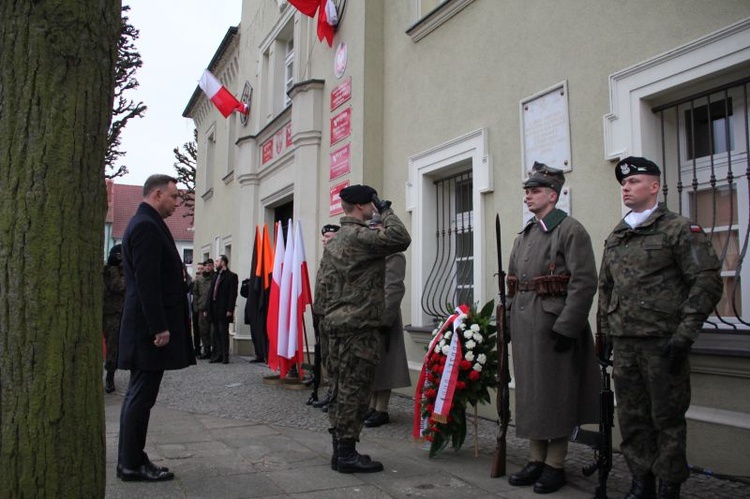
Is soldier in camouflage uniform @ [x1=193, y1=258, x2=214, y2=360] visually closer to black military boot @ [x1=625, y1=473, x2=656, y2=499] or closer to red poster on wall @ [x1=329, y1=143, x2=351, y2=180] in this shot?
red poster on wall @ [x1=329, y1=143, x2=351, y2=180]

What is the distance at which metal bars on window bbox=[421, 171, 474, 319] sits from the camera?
7060 millimetres

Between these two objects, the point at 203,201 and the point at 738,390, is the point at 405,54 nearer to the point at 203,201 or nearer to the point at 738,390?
the point at 738,390

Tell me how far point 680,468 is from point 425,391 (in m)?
1.84

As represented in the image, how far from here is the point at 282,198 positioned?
1194 cm

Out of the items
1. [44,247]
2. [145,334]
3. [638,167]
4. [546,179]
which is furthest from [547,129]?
[44,247]

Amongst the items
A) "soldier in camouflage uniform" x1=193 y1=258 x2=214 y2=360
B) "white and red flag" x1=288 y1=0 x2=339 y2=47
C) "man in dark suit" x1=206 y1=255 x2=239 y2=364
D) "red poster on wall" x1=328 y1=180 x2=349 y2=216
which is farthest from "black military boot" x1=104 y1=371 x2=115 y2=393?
"white and red flag" x1=288 y1=0 x2=339 y2=47

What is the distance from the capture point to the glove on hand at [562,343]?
3773 millimetres

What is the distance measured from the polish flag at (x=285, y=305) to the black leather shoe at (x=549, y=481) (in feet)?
15.4

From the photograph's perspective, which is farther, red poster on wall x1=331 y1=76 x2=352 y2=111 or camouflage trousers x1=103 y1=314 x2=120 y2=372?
red poster on wall x1=331 y1=76 x2=352 y2=111

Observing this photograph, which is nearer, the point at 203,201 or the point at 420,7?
the point at 420,7

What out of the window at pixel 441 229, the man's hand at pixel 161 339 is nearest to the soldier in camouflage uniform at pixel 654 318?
the man's hand at pixel 161 339

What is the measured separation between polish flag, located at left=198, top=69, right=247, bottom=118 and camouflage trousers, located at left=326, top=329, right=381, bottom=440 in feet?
36.4

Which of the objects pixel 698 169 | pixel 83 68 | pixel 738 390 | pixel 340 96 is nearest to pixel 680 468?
pixel 738 390

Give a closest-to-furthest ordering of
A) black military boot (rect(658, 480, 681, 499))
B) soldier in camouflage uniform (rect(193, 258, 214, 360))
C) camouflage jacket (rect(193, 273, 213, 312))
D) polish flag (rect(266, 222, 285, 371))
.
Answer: black military boot (rect(658, 480, 681, 499)) → polish flag (rect(266, 222, 285, 371)) → soldier in camouflage uniform (rect(193, 258, 214, 360)) → camouflage jacket (rect(193, 273, 213, 312))
